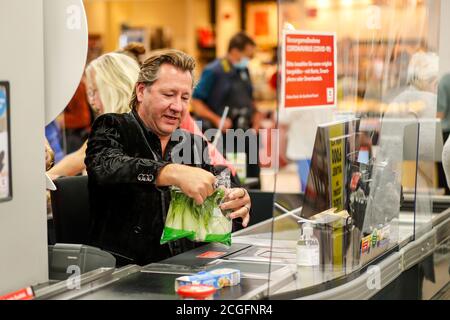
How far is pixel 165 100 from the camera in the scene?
3.11 m

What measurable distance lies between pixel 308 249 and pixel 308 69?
0.57 meters

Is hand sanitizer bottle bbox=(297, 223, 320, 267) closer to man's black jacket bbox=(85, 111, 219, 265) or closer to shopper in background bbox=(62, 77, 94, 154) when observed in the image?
man's black jacket bbox=(85, 111, 219, 265)

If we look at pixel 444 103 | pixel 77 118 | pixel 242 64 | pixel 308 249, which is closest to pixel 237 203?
pixel 308 249

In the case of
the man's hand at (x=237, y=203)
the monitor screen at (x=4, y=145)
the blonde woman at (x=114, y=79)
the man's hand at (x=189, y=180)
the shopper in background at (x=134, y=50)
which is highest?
the shopper in background at (x=134, y=50)

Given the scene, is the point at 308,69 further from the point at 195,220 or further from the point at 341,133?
the point at 195,220

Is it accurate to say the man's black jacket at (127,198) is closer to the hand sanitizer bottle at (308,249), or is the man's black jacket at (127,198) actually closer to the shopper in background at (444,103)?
the hand sanitizer bottle at (308,249)

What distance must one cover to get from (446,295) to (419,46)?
109 centimetres

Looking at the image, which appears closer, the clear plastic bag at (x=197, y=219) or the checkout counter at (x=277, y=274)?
the checkout counter at (x=277, y=274)

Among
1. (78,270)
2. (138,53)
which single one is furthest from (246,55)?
(78,270)

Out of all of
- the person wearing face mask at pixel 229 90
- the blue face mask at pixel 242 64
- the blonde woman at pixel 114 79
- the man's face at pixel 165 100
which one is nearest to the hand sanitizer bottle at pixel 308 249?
the man's face at pixel 165 100

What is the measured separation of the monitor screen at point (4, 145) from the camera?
232cm

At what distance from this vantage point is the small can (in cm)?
231

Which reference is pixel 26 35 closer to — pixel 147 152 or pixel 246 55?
pixel 147 152

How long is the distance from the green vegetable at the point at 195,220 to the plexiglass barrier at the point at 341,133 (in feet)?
0.68
